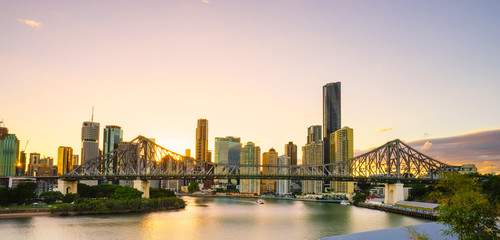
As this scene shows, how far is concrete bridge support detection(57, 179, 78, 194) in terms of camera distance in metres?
109

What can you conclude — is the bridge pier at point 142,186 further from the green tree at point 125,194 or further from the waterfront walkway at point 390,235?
the waterfront walkway at point 390,235

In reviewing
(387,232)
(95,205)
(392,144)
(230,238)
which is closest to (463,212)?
(387,232)

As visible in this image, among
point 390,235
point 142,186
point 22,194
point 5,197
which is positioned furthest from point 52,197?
point 390,235

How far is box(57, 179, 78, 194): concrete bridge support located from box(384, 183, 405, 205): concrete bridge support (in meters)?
81.3

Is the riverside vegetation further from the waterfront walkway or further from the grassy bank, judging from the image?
the waterfront walkway

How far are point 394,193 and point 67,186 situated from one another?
3310 inches

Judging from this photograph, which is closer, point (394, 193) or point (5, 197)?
point (5, 197)

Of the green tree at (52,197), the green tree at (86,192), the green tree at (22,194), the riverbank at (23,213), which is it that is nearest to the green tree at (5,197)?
the green tree at (22,194)

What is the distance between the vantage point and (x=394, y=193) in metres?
105

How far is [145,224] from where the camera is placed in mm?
60844

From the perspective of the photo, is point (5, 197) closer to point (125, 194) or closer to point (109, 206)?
point (109, 206)

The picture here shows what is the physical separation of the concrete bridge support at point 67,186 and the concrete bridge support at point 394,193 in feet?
267

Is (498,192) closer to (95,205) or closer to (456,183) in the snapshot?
(456,183)

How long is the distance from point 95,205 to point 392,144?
8011cm
